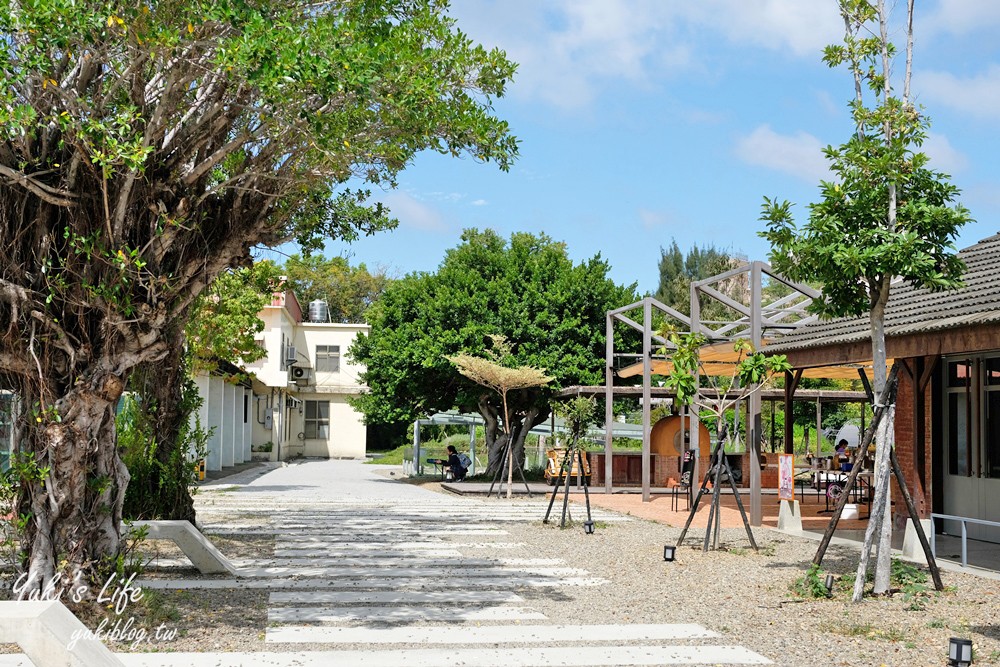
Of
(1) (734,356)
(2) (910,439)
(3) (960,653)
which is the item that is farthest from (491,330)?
(3) (960,653)

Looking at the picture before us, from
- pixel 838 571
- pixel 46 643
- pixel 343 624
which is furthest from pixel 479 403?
pixel 46 643

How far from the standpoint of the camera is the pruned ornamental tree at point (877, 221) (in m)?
9.71

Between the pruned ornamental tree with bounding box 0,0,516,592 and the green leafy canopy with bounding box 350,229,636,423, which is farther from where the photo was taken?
the green leafy canopy with bounding box 350,229,636,423

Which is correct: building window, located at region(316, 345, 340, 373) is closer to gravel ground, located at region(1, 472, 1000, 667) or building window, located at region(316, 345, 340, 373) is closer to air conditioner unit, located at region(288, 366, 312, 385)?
air conditioner unit, located at region(288, 366, 312, 385)

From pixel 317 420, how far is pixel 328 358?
3097 millimetres

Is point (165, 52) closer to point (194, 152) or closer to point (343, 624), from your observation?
point (194, 152)

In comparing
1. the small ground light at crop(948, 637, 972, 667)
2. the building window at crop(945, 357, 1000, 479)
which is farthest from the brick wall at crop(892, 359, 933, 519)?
the small ground light at crop(948, 637, 972, 667)

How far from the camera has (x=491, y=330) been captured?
89.8 ft

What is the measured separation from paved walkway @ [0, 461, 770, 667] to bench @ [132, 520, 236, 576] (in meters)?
0.28

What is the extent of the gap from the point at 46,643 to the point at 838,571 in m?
8.32

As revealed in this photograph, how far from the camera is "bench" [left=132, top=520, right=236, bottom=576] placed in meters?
9.92

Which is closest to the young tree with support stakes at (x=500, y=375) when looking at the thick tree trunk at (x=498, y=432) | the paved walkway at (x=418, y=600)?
the thick tree trunk at (x=498, y=432)

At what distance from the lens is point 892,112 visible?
33.1 ft

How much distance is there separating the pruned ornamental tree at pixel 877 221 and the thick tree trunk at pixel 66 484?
6.50 metres
